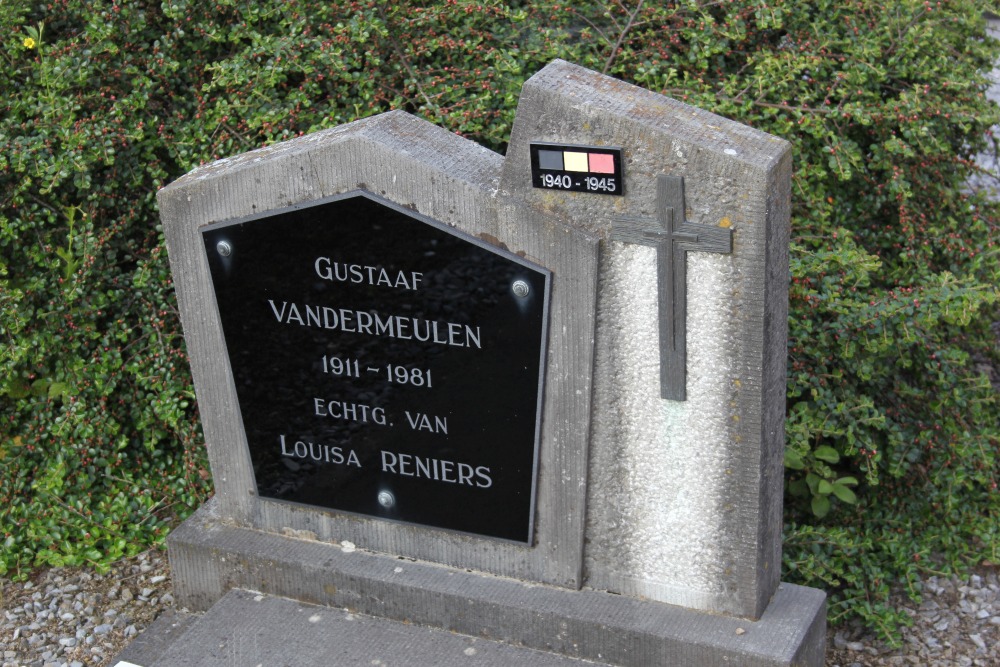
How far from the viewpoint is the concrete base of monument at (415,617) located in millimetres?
3111

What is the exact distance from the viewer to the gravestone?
285 centimetres

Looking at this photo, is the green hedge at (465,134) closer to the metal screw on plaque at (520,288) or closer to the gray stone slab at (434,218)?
the gray stone slab at (434,218)

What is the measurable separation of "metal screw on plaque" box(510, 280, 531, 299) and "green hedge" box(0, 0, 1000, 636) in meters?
1.42

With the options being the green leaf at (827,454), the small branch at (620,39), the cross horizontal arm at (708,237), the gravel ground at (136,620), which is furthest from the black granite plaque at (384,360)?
the small branch at (620,39)

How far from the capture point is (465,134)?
442 cm

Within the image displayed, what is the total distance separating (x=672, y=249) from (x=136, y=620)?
2.45 m

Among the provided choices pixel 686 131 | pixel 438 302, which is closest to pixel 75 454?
pixel 438 302

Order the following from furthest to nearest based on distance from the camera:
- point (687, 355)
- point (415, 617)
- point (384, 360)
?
point (415, 617) → point (384, 360) → point (687, 355)

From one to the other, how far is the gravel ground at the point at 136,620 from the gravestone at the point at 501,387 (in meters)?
0.48

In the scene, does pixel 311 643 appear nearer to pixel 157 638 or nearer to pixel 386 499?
pixel 386 499

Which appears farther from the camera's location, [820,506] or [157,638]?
[820,506]

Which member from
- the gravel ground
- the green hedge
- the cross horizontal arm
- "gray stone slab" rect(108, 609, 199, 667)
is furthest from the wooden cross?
"gray stone slab" rect(108, 609, 199, 667)

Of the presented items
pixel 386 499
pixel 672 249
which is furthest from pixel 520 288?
pixel 386 499

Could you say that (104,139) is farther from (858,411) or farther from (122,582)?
(858,411)
